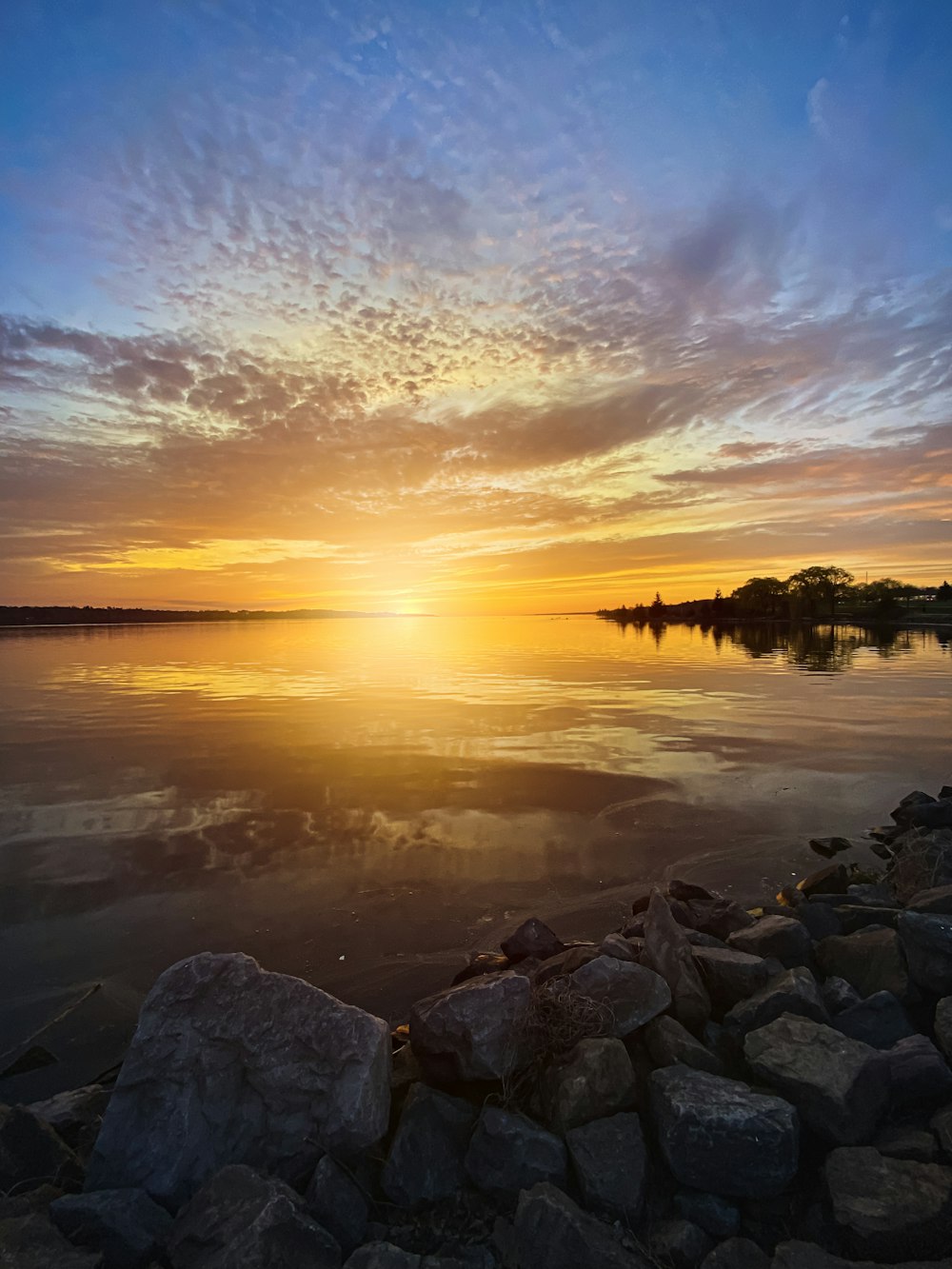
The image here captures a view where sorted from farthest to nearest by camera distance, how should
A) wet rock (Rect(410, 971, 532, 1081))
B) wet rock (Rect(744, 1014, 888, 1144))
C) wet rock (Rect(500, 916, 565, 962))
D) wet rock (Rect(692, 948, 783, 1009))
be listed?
wet rock (Rect(500, 916, 565, 962))
wet rock (Rect(692, 948, 783, 1009))
wet rock (Rect(410, 971, 532, 1081))
wet rock (Rect(744, 1014, 888, 1144))

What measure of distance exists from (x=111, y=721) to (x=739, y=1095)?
2347 cm

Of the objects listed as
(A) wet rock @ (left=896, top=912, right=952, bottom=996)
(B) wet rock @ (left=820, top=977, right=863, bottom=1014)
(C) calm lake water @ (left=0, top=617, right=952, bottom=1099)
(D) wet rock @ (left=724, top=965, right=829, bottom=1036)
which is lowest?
(C) calm lake water @ (left=0, top=617, right=952, bottom=1099)

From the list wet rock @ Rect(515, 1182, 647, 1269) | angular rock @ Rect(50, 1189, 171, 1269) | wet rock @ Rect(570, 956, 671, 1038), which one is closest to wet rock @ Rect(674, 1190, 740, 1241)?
wet rock @ Rect(515, 1182, 647, 1269)

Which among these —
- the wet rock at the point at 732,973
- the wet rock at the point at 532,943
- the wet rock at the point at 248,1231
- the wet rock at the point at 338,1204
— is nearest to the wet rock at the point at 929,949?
the wet rock at the point at 732,973

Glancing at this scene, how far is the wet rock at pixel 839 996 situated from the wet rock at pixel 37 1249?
18.7 feet

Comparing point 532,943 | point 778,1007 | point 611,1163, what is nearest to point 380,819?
point 532,943

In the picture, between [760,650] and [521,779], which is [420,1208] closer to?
[521,779]

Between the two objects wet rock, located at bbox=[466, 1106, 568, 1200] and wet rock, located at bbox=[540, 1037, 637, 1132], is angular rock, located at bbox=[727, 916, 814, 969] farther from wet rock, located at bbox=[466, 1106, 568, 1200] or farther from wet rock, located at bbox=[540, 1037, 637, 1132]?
wet rock, located at bbox=[466, 1106, 568, 1200]

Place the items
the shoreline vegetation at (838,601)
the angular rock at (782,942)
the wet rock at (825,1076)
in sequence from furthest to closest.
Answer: the shoreline vegetation at (838,601) → the angular rock at (782,942) → the wet rock at (825,1076)

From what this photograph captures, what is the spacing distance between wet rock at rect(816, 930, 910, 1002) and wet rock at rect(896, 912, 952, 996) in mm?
147

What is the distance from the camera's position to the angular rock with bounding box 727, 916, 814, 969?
6.77 meters

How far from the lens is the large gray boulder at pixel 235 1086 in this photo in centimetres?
452

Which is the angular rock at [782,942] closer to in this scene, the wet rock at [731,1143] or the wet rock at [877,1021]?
the wet rock at [877,1021]

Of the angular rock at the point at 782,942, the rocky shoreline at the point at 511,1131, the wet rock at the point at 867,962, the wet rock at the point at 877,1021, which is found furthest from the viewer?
the angular rock at the point at 782,942
